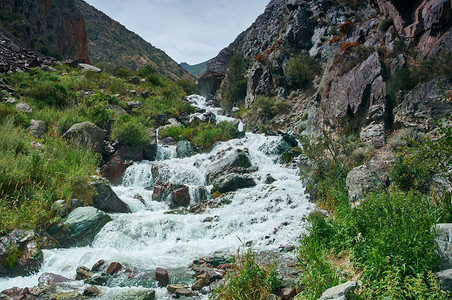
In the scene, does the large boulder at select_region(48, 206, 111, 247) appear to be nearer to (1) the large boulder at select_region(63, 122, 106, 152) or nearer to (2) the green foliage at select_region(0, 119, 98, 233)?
(2) the green foliage at select_region(0, 119, 98, 233)

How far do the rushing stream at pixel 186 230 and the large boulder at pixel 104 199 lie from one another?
1.53ft

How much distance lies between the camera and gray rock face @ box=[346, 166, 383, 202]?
645 cm

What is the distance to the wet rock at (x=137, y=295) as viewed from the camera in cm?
421

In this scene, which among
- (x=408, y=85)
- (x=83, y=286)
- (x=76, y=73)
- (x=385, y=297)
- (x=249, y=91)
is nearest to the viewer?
(x=385, y=297)

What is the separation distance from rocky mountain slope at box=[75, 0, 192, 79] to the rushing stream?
172 feet

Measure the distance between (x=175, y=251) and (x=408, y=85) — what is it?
10183mm

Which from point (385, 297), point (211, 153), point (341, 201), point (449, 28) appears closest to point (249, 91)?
point (211, 153)

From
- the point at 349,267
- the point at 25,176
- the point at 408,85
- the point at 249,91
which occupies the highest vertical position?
the point at 249,91

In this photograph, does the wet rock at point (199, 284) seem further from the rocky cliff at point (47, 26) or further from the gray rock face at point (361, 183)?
the rocky cliff at point (47, 26)

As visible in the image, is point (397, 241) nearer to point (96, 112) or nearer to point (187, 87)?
point (96, 112)

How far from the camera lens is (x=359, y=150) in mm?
9227

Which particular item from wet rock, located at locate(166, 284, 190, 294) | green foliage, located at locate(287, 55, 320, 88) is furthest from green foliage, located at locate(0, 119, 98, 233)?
green foliage, located at locate(287, 55, 320, 88)

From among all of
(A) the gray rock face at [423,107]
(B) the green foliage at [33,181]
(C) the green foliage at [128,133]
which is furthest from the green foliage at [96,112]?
(A) the gray rock face at [423,107]

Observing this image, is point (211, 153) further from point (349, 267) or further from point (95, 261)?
point (349, 267)
